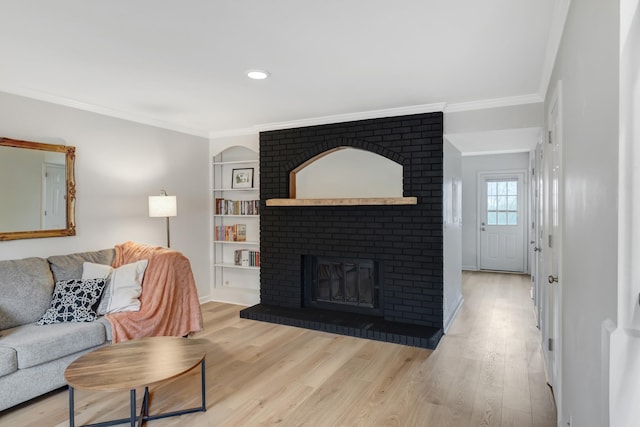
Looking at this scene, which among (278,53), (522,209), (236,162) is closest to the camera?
(278,53)

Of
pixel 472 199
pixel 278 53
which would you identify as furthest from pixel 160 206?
pixel 472 199

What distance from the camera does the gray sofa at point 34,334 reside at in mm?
2506

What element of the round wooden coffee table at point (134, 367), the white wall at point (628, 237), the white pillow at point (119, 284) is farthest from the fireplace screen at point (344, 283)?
the white wall at point (628, 237)

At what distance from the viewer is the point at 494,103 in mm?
3689

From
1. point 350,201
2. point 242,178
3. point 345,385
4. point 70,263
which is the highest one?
point 242,178

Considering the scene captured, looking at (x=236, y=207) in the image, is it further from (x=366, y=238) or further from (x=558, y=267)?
(x=558, y=267)

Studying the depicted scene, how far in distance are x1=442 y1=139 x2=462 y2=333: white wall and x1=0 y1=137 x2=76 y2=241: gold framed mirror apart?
368cm

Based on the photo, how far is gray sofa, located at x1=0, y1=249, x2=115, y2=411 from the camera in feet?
8.22

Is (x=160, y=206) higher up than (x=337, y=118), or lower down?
lower down

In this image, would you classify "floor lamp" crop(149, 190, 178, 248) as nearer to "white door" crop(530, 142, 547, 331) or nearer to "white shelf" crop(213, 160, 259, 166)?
"white shelf" crop(213, 160, 259, 166)

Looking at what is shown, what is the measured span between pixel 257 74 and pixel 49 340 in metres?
2.43

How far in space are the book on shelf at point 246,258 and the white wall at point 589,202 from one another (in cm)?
374

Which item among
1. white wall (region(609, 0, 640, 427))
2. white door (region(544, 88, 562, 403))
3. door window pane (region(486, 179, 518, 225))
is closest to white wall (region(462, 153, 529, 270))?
door window pane (region(486, 179, 518, 225))

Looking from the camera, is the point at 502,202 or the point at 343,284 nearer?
the point at 343,284
